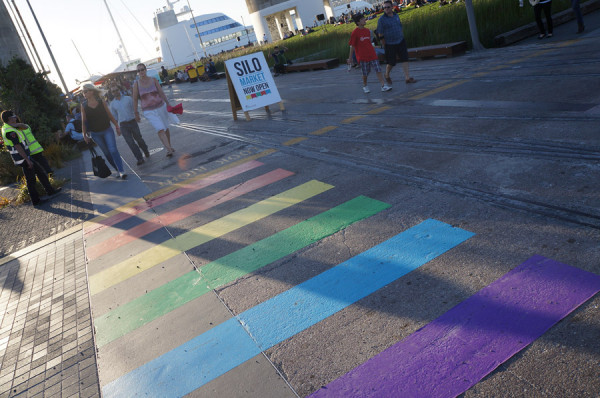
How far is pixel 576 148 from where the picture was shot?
5.51 m

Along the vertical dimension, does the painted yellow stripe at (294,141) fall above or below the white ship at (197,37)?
below

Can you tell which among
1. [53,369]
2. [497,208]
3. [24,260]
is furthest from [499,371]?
[24,260]

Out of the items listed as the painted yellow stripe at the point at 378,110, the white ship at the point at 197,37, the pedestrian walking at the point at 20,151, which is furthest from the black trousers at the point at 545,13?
the white ship at the point at 197,37

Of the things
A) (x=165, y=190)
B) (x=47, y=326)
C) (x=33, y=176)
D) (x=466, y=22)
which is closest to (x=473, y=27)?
(x=466, y=22)

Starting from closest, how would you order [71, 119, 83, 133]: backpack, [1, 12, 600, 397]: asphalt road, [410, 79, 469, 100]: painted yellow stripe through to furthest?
[1, 12, 600, 397]: asphalt road
[410, 79, 469, 100]: painted yellow stripe
[71, 119, 83, 133]: backpack

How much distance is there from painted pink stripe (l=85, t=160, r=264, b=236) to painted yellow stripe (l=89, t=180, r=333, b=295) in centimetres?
176

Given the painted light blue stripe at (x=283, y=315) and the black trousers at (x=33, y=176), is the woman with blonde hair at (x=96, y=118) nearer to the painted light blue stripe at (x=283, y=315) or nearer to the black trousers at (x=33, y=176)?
the black trousers at (x=33, y=176)

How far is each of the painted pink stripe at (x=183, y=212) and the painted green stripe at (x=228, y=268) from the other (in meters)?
1.81

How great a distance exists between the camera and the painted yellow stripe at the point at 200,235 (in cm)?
533

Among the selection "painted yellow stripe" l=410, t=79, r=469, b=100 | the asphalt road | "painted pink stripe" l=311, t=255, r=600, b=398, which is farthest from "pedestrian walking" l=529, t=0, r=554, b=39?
"painted pink stripe" l=311, t=255, r=600, b=398

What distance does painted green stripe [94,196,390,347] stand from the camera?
430cm

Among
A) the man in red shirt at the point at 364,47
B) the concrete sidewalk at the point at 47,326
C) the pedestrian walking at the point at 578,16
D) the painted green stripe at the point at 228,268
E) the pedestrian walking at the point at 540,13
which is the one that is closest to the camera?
the concrete sidewalk at the point at 47,326

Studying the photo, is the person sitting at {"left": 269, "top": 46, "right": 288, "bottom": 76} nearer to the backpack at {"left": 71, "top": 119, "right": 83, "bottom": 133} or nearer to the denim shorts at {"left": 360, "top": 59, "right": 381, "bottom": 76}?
the backpack at {"left": 71, "top": 119, "right": 83, "bottom": 133}

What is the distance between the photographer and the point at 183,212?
22.5 feet
